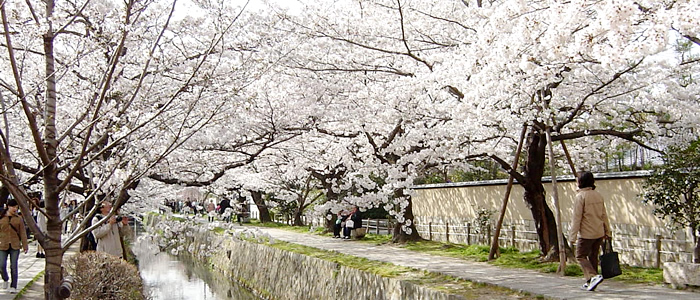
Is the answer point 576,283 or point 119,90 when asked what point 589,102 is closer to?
point 576,283

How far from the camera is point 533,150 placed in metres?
11.4

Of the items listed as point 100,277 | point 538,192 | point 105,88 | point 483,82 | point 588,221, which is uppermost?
point 483,82

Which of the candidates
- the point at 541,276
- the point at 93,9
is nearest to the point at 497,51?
the point at 541,276

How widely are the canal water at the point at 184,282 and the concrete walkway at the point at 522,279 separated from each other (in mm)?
4681

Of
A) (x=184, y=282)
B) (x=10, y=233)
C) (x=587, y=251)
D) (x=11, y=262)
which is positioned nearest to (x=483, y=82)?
(x=587, y=251)

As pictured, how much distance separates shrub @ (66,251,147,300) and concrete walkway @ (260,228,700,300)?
5030 millimetres

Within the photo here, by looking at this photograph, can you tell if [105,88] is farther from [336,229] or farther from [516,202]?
[336,229]

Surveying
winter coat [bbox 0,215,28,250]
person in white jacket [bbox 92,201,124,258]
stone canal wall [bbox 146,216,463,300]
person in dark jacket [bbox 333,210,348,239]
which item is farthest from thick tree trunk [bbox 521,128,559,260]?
person in dark jacket [bbox 333,210,348,239]

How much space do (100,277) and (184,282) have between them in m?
10.2

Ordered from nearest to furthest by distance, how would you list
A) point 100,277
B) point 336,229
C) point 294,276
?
point 100,277
point 294,276
point 336,229

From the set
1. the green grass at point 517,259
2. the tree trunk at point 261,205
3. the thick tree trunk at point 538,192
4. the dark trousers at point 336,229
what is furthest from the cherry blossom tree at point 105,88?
the tree trunk at point 261,205

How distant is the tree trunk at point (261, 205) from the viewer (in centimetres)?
3047

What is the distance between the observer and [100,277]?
352 inches

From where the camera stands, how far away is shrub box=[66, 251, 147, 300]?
28.5 ft
